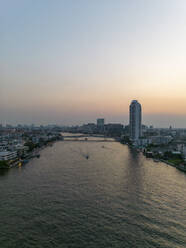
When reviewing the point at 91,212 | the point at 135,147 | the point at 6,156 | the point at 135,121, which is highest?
the point at 135,121

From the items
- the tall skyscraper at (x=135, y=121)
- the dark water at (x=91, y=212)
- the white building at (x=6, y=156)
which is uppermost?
the tall skyscraper at (x=135, y=121)

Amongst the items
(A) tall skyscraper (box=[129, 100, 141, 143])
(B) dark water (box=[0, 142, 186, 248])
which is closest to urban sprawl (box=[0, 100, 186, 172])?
(A) tall skyscraper (box=[129, 100, 141, 143])

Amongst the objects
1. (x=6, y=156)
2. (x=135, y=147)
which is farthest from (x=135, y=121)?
(x=6, y=156)

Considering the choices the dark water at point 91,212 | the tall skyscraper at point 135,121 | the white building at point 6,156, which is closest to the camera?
the dark water at point 91,212

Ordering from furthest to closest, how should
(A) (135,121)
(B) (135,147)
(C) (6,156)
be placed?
(A) (135,121), (B) (135,147), (C) (6,156)

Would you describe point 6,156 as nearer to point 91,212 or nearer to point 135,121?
point 91,212

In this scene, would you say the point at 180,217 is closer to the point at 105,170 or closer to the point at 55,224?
the point at 55,224

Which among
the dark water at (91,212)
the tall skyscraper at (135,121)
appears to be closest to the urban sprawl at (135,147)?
the tall skyscraper at (135,121)

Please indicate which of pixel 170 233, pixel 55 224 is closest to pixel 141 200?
pixel 170 233

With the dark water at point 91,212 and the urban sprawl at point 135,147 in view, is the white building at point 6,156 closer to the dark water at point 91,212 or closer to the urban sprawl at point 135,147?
the urban sprawl at point 135,147
